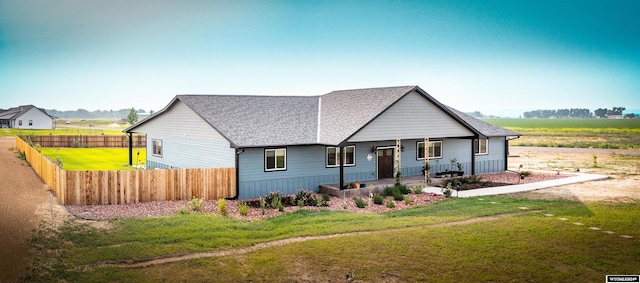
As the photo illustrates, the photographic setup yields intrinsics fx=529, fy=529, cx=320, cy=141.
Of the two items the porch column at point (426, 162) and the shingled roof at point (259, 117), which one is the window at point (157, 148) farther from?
the porch column at point (426, 162)

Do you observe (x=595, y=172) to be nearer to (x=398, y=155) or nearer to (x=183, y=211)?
(x=398, y=155)

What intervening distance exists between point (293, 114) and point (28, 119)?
96490mm

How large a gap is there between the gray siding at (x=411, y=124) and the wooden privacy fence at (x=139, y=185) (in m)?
7.51

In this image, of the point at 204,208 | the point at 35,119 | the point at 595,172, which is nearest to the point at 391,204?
the point at 204,208

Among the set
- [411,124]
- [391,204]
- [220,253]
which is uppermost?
[411,124]

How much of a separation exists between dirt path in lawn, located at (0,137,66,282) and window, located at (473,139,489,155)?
27229 millimetres

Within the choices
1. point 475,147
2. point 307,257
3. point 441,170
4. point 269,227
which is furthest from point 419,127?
point 307,257

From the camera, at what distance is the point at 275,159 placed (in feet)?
90.6

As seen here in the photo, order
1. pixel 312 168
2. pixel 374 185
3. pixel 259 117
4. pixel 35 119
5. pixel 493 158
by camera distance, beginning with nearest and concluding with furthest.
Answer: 1. pixel 312 168
2. pixel 374 185
3. pixel 259 117
4. pixel 493 158
5. pixel 35 119

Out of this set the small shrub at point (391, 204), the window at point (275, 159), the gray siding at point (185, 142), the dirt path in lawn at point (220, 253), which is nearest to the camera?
the dirt path in lawn at point (220, 253)

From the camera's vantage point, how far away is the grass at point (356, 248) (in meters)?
13.6

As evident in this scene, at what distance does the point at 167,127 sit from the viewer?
3369 cm

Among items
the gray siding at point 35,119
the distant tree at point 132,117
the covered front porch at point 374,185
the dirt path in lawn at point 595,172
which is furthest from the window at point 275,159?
the distant tree at point 132,117

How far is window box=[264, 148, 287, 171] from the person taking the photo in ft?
89.4
